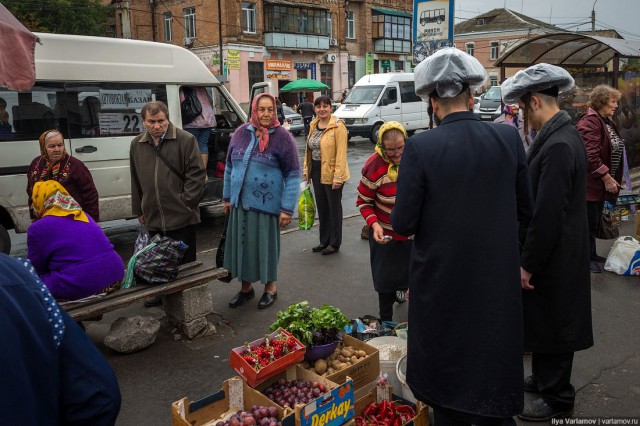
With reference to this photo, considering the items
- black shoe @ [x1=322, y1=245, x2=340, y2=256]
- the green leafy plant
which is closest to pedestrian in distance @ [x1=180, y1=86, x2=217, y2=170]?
black shoe @ [x1=322, y1=245, x2=340, y2=256]

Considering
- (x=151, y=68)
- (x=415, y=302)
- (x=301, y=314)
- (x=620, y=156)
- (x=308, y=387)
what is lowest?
(x=308, y=387)

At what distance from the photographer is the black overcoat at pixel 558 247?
289 centimetres

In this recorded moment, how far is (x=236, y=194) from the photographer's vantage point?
4.86m

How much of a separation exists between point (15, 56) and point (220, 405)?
3.14 metres

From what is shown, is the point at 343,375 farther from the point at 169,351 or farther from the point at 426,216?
the point at 169,351

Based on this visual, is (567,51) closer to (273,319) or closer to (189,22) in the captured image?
(273,319)

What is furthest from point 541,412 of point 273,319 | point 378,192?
point 273,319

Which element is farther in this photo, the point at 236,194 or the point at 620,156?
the point at 620,156

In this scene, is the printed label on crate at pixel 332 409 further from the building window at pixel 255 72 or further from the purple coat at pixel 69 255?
the building window at pixel 255 72

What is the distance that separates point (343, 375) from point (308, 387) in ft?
0.77

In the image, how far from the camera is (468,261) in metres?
2.24

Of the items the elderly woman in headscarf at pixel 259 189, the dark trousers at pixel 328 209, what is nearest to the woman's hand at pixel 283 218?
the elderly woman in headscarf at pixel 259 189

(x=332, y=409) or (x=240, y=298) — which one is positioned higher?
(x=332, y=409)

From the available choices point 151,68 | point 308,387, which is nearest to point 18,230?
point 151,68
